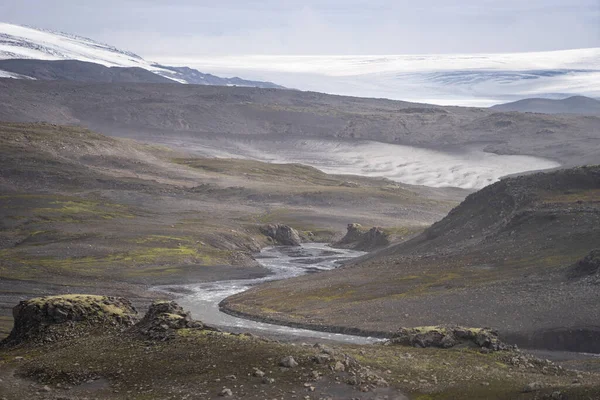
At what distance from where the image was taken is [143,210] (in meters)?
129

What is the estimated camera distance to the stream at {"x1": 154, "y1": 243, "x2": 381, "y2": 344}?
61.8 m

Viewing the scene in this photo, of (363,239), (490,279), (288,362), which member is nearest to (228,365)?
(288,362)

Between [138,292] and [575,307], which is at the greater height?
[575,307]

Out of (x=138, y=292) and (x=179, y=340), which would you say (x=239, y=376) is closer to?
(x=179, y=340)

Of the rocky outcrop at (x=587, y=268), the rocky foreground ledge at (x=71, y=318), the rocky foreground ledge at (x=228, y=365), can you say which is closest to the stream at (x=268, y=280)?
the rocky outcrop at (x=587, y=268)

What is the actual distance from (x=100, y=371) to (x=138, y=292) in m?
43.0

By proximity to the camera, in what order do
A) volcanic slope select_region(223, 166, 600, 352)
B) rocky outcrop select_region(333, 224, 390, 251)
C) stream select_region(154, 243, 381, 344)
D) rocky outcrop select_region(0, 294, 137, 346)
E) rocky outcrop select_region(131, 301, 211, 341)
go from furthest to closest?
rocky outcrop select_region(333, 224, 390, 251) → stream select_region(154, 243, 381, 344) → volcanic slope select_region(223, 166, 600, 352) → rocky outcrop select_region(0, 294, 137, 346) → rocky outcrop select_region(131, 301, 211, 341)

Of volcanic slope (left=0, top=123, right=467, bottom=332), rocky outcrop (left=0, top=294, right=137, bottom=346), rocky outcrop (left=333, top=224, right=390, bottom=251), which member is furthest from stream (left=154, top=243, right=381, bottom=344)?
rocky outcrop (left=0, top=294, right=137, bottom=346)

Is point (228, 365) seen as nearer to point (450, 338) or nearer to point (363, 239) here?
point (450, 338)

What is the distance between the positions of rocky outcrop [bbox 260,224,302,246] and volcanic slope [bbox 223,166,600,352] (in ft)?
76.7

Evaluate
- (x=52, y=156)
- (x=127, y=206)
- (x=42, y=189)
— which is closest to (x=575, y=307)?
(x=127, y=206)

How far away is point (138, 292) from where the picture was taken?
79.6m

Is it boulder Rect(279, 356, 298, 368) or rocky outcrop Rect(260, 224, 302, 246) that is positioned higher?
boulder Rect(279, 356, 298, 368)

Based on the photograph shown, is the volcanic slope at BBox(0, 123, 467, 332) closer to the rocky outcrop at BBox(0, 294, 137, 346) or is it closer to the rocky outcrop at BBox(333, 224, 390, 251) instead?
the rocky outcrop at BBox(333, 224, 390, 251)
